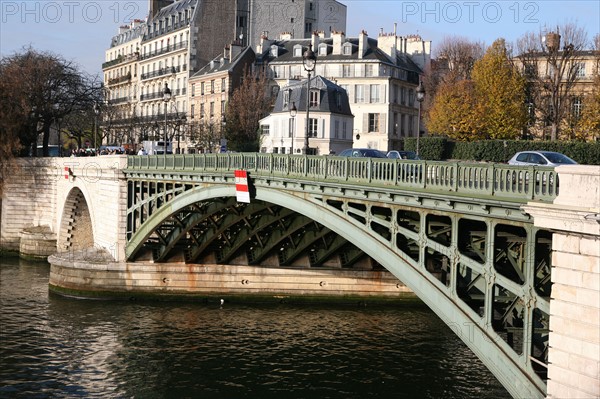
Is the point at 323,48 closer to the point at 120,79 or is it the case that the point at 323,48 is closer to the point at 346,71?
the point at 346,71

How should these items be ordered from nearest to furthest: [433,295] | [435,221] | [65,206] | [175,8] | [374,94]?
[433,295]
[435,221]
[65,206]
[374,94]
[175,8]

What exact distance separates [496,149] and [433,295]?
96.3ft

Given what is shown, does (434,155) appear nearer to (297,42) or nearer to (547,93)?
(547,93)

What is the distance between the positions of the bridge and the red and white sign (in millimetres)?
202

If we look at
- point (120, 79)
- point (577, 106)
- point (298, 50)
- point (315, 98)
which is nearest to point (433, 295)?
point (577, 106)

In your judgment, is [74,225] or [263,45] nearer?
[74,225]

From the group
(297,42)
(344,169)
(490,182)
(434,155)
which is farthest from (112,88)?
(490,182)

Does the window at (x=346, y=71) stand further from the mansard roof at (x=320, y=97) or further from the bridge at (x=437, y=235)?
the bridge at (x=437, y=235)

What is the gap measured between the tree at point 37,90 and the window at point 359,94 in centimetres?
2395

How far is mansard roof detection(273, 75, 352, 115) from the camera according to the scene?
63.0 meters

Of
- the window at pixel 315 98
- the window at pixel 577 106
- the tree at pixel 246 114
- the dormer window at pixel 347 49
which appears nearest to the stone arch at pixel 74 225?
the tree at pixel 246 114

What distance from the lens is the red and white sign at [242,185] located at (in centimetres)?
2792

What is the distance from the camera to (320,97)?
65.1 m

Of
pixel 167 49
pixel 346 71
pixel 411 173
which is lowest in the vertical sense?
pixel 411 173
